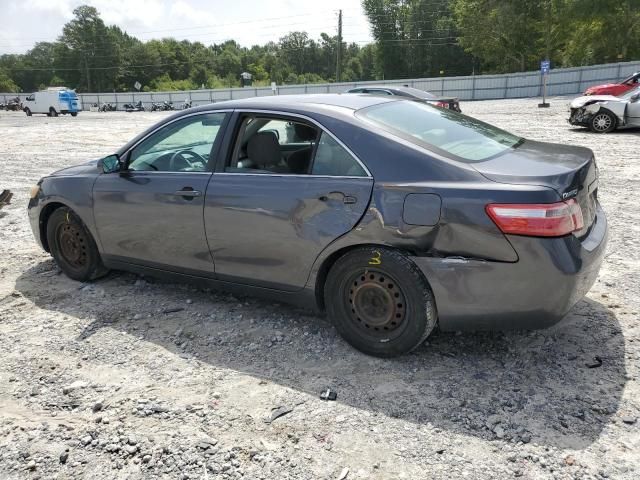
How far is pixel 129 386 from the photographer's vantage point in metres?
3.19

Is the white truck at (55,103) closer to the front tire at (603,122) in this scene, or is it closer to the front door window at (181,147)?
the front tire at (603,122)

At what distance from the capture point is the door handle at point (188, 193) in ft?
12.4

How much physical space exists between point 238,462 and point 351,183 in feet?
5.48

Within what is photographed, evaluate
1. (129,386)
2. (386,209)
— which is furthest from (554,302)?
(129,386)

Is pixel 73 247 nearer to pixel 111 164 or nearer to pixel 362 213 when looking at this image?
pixel 111 164

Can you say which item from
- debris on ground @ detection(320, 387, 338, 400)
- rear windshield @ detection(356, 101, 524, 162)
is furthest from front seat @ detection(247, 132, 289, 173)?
debris on ground @ detection(320, 387, 338, 400)

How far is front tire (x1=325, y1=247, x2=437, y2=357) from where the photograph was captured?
3.07 m

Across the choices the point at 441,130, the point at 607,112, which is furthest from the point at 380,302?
the point at 607,112

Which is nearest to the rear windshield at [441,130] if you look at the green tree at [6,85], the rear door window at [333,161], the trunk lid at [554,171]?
the trunk lid at [554,171]

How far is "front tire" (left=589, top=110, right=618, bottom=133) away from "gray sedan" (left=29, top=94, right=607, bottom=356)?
482 inches

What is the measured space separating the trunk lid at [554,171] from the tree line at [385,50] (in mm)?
49527

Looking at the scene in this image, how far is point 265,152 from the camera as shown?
12.1 ft

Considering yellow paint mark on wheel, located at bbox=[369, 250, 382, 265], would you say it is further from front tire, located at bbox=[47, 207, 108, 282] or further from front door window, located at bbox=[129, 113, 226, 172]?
front tire, located at bbox=[47, 207, 108, 282]

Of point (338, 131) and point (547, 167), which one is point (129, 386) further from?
point (547, 167)
